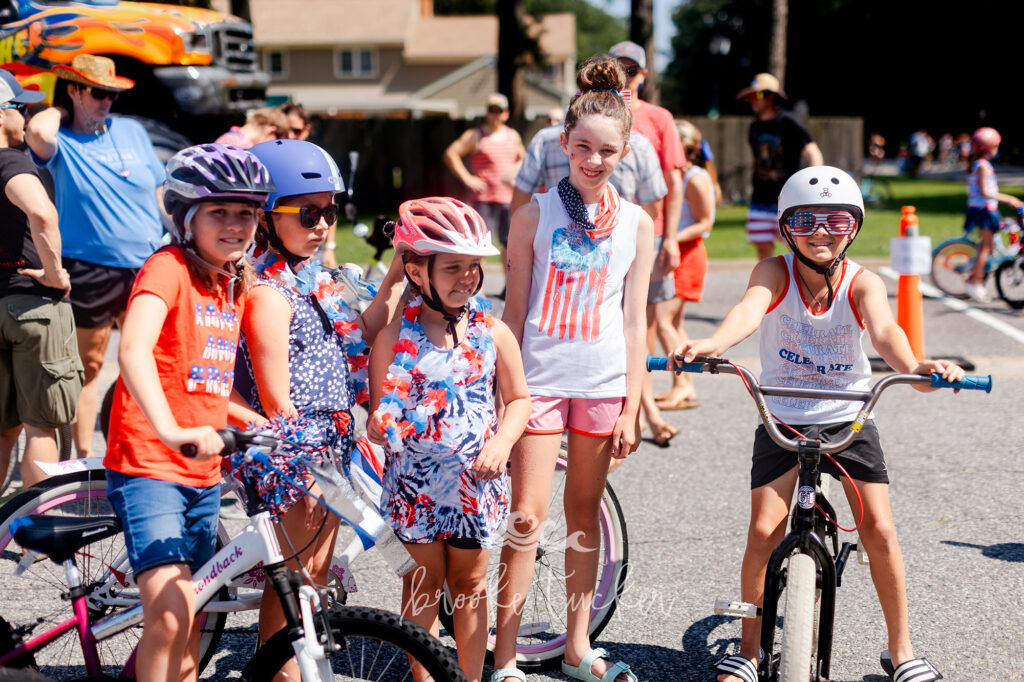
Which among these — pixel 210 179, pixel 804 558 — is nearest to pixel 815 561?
pixel 804 558

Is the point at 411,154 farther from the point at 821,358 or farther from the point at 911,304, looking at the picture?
the point at 821,358

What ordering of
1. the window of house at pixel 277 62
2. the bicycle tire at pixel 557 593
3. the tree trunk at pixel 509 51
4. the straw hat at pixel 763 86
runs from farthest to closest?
the window of house at pixel 277 62 → the tree trunk at pixel 509 51 → the straw hat at pixel 763 86 → the bicycle tire at pixel 557 593

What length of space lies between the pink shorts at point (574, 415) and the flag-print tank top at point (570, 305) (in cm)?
3

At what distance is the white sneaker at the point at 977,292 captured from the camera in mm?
11656

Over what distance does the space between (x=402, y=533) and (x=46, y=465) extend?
1.20m

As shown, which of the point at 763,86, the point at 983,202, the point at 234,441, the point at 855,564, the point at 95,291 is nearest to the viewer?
the point at 234,441

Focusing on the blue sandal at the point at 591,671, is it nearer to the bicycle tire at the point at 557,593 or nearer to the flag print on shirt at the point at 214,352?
the bicycle tire at the point at 557,593

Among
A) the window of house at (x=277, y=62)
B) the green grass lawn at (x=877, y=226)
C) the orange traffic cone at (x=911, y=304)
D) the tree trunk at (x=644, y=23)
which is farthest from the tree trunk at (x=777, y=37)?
the window of house at (x=277, y=62)

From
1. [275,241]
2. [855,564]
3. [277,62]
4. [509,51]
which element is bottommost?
[855,564]

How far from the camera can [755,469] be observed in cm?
376

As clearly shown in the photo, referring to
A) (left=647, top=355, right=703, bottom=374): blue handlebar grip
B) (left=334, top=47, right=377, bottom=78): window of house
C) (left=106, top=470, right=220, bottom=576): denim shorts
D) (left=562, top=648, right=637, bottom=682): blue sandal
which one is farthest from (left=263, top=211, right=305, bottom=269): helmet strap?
(left=334, top=47, right=377, bottom=78): window of house

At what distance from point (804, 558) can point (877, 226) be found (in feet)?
57.5

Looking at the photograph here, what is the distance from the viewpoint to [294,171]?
3230 millimetres

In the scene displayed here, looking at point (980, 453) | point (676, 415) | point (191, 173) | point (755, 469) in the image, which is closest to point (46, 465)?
point (191, 173)
